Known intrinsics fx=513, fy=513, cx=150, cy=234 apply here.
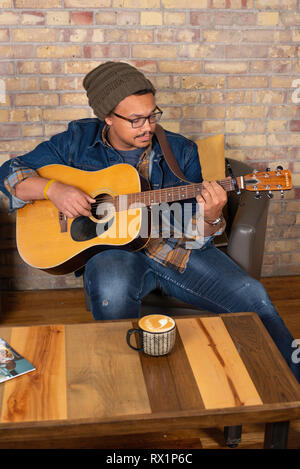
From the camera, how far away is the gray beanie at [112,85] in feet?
6.14

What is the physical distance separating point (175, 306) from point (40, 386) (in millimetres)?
836

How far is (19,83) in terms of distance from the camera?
2.53 meters

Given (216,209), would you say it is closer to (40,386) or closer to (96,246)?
(96,246)

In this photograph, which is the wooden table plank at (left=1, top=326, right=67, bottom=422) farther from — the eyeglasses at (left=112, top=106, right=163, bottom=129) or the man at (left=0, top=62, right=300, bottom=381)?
the eyeglasses at (left=112, top=106, right=163, bottom=129)

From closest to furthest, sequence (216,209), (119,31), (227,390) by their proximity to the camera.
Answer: (227,390) < (216,209) < (119,31)

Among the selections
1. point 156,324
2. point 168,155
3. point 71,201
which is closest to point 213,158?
point 168,155

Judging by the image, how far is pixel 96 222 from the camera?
191 cm

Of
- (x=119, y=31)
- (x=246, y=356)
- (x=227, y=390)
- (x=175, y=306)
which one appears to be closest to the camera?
(x=227, y=390)

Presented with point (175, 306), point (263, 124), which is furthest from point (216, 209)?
point (263, 124)

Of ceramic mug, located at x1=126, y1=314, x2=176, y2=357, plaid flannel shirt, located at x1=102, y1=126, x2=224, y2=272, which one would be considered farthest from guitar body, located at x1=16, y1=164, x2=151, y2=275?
ceramic mug, located at x1=126, y1=314, x2=176, y2=357

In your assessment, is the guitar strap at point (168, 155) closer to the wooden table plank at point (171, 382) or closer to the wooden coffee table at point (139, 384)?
the wooden coffee table at point (139, 384)

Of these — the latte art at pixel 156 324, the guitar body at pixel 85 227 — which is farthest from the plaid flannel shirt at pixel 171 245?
the latte art at pixel 156 324

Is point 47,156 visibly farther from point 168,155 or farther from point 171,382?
point 171,382

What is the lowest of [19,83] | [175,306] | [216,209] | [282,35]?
[175,306]
